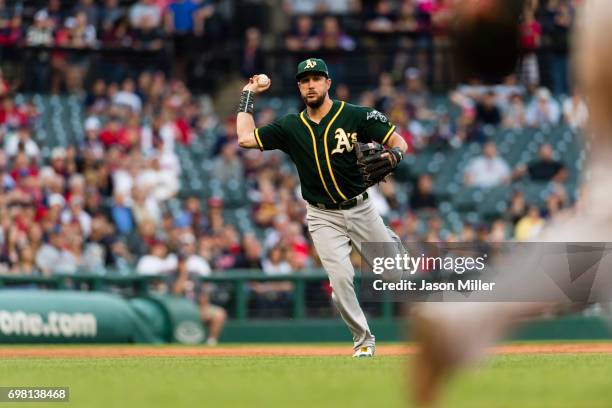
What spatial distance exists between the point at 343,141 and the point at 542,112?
42.0ft

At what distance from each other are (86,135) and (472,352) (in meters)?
15.5

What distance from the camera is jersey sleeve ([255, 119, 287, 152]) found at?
10.3 metres

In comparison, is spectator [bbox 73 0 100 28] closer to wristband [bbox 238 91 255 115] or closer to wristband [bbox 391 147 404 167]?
wristband [bbox 238 91 255 115]

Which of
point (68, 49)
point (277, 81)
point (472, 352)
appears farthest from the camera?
point (277, 81)

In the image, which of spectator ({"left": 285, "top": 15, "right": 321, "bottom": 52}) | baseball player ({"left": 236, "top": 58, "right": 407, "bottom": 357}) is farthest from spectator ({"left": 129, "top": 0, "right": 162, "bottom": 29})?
baseball player ({"left": 236, "top": 58, "right": 407, "bottom": 357})

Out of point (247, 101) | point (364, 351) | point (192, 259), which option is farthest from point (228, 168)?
point (364, 351)

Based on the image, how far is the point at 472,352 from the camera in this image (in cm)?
424

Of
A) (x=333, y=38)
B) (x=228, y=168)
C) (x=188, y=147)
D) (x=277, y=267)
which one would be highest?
(x=333, y=38)

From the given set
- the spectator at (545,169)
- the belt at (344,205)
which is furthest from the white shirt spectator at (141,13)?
the belt at (344,205)

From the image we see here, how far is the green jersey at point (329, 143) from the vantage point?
33.1 ft

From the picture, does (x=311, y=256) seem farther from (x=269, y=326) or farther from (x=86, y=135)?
(x=86, y=135)

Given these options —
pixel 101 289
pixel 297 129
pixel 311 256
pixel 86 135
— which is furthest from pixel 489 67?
pixel 86 135

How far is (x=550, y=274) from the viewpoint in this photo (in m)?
4.41

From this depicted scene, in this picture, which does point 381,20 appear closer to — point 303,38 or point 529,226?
point 303,38
